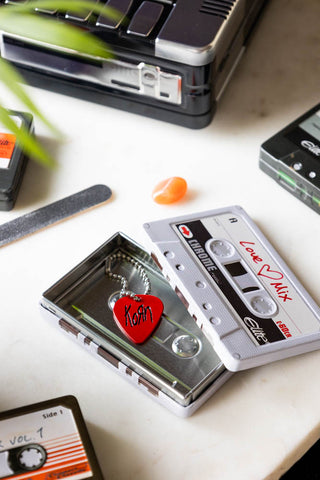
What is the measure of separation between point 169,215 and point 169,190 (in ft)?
0.11

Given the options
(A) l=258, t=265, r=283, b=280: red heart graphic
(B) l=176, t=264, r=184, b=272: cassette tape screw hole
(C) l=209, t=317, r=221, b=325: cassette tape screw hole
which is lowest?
(C) l=209, t=317, r=221, b=325: cassette tape screw hole

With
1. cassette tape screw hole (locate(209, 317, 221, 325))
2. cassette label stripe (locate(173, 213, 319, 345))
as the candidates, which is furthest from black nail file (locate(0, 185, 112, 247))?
cassette tape screw hole (locate(209, 317, 221, 325))

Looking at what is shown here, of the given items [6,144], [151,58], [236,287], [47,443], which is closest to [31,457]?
[47,443]

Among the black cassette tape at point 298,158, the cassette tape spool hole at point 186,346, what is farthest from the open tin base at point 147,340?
the black cassette tape at point 298,158

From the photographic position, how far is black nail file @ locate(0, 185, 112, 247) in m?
0.83

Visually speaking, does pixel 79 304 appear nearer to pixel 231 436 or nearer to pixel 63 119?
pixel 231 436

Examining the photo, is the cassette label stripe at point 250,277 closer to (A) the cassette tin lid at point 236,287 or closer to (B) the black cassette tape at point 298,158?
(A) the cassette tin lid at point 236,287

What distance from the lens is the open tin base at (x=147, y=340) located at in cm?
69

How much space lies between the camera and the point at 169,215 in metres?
0.87

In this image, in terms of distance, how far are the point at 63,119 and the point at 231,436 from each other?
517 mm

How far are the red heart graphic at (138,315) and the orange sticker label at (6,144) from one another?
256mm

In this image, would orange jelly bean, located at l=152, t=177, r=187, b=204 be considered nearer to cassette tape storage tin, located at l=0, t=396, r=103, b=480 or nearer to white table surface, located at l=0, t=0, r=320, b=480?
white table surface, located at l=0, t=0, r=320, b=480

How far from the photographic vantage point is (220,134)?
3.17 feet

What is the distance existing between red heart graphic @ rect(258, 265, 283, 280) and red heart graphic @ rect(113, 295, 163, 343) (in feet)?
0.41
